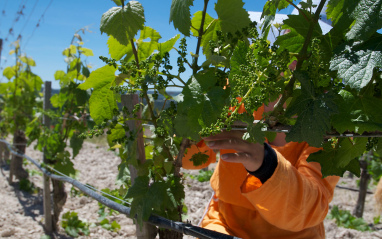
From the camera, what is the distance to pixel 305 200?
149 cm

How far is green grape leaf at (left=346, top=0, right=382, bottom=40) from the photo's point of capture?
0.72m

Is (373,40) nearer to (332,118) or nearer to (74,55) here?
(332,118)

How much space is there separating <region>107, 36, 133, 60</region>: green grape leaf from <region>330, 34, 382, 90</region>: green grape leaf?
0.91 metres

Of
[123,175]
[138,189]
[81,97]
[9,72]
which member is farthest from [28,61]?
[138,189]

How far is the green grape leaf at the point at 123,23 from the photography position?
121 centimetres

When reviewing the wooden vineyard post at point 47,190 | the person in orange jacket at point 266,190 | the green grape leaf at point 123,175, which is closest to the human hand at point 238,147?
the person in orange jacket at point 266,190

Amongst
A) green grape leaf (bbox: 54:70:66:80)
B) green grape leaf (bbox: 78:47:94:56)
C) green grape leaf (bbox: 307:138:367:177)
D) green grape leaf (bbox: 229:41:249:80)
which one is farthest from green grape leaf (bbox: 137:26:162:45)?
green grape leaf (bbox: 54:70:66:80)

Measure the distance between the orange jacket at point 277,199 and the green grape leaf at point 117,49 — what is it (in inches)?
23.9

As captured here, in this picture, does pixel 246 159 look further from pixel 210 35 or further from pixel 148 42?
pixel 148 42

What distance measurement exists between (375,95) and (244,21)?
1.62ft

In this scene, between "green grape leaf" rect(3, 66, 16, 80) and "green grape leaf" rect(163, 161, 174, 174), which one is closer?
"green grape leaf" rect(163, 161, 174, 174)

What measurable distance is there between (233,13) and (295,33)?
0.91ft

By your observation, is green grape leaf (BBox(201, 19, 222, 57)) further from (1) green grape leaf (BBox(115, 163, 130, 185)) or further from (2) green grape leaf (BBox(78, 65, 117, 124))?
(1) green grape leaf (BBox(115, 163, 130, 185))

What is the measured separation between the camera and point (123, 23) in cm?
121
